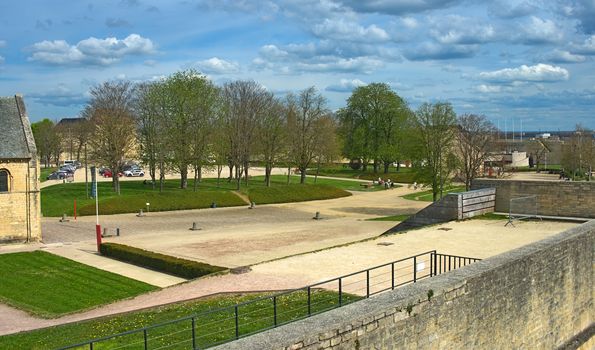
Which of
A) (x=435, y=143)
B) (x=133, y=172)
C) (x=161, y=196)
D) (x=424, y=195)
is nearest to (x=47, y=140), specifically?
(x=133, y=172)

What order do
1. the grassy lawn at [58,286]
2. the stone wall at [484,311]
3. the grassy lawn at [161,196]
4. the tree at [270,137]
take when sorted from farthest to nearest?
1. the tree at [270,137]
2. the grassy lawn at [161,196]
3. the grassy lawn at [58,286]
4. the stone wall at [484,311]

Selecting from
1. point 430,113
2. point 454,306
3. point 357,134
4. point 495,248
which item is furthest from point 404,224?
point 357,134

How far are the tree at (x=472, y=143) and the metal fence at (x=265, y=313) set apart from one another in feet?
109

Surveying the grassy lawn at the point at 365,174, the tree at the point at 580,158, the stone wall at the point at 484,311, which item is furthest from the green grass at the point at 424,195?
the stone wall at the point at 484,311

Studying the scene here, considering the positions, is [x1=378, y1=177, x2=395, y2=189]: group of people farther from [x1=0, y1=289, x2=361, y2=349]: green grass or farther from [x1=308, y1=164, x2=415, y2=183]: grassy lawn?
[x1=0, y1=289, x2=361, y2=349]: green grass

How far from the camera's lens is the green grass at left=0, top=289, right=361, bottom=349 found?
43.9 ft

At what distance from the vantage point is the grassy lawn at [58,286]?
20481 mm

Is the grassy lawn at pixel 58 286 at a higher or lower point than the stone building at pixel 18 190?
lower

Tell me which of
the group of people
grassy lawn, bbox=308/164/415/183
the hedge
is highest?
grassy lawn, bbox=308/164/415/183

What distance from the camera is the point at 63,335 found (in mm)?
14969

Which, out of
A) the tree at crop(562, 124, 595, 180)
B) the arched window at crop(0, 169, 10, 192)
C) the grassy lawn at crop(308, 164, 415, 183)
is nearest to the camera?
the arched window at crop(0, 169, 10, 192)

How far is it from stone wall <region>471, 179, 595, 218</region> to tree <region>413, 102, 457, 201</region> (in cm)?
1825

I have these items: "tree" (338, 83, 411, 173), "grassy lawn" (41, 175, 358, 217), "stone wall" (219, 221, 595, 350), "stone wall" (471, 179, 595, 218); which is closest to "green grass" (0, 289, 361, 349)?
"stone wall" (219, 221, 595, 350)

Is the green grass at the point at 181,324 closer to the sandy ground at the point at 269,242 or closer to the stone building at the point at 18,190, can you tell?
the sandy ground at the point at 269,242
